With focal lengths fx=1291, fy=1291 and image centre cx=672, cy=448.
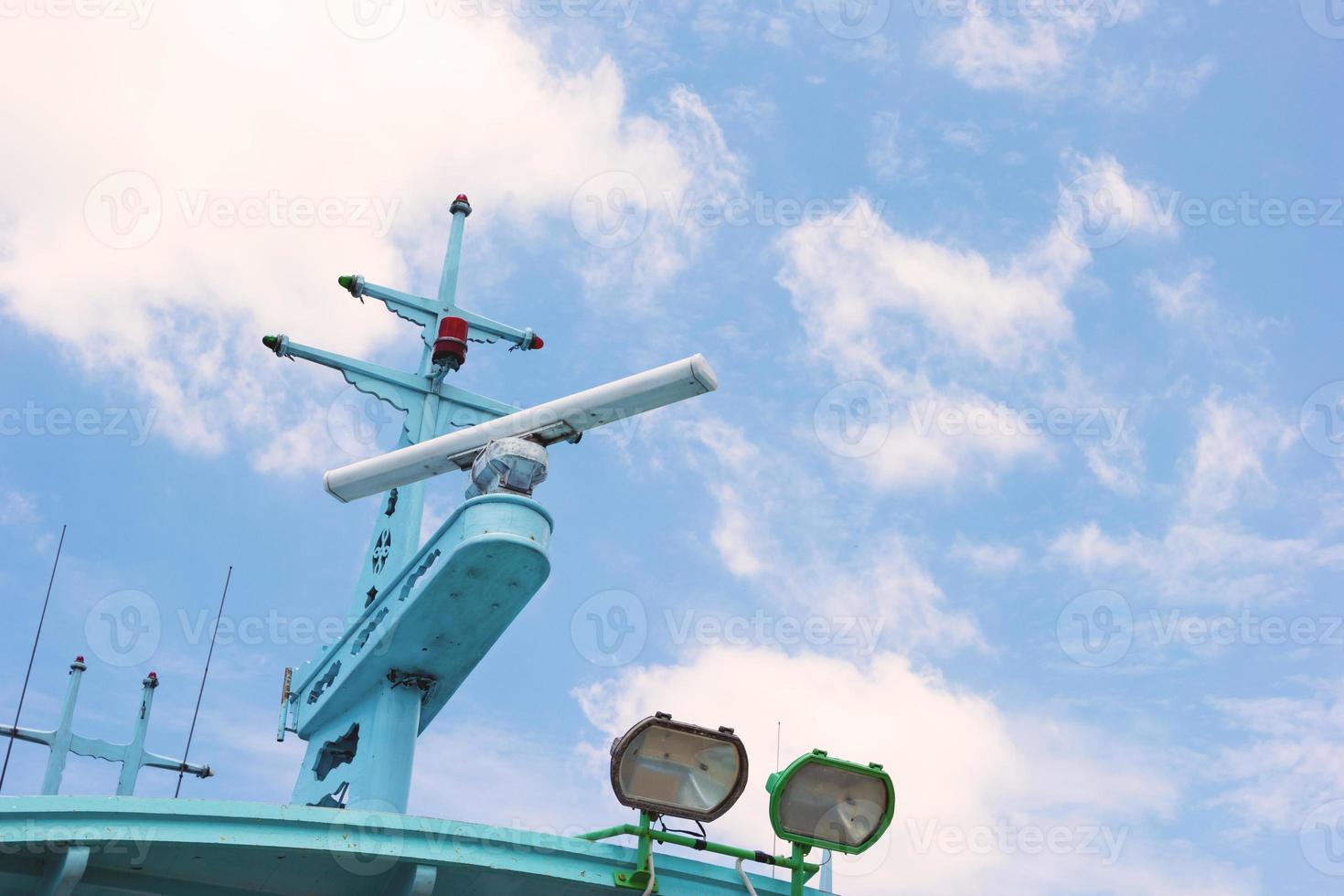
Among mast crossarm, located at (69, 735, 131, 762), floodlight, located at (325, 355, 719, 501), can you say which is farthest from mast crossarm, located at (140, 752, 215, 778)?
floodlight, located at (325, 355, 719, 501)

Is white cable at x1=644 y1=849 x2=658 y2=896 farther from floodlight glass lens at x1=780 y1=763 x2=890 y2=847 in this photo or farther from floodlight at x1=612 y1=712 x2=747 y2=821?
floodlight glass lens at x1=780 y1=763 x2=890 y2=847

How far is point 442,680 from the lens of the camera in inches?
709

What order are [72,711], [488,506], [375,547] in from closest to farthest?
[488,506], [375,547], [72,711]

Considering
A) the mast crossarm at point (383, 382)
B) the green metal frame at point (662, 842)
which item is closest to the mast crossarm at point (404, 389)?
the mast crossarm at point (383, 382)

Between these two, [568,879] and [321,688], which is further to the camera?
[321,688]

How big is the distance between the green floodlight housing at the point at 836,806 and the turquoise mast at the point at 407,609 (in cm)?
639

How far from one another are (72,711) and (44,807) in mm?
21479

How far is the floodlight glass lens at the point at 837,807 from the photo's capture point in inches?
377

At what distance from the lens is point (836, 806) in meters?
9.66

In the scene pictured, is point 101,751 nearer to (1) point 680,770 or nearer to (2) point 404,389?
(2) point 404,389

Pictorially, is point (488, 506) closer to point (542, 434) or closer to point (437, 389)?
point (542, 434)

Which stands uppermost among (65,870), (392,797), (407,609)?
(407,609)

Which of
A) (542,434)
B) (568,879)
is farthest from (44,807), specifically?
(542,434)

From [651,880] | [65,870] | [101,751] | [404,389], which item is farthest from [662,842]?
[101,751]
